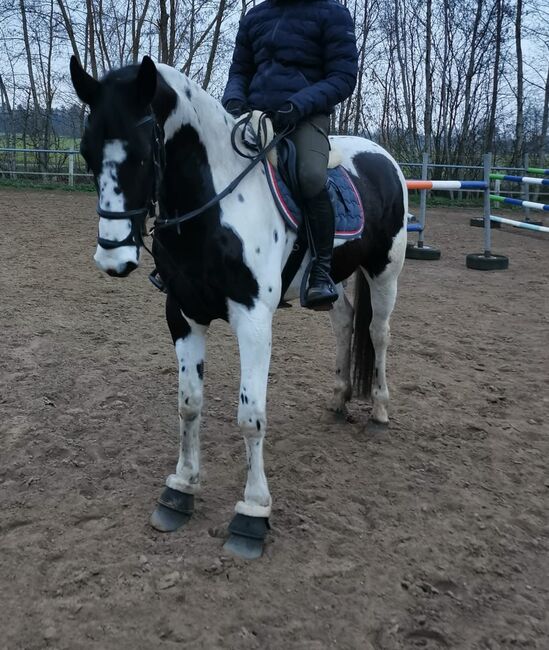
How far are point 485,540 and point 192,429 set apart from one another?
1.42m

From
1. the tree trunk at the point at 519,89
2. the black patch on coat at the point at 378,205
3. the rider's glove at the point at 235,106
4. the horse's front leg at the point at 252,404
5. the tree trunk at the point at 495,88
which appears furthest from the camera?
the tree trunk at the point at 495,88

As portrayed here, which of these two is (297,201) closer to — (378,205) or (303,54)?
(303,54)

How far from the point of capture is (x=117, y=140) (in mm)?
1964

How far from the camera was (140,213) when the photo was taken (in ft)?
6.69

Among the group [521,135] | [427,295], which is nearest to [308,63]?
[427,295]

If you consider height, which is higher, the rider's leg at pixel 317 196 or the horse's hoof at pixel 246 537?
the rider's leg at pixel 317 196

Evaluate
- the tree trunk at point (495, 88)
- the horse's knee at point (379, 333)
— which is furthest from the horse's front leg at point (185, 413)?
the tree trunk at point (495, 88)

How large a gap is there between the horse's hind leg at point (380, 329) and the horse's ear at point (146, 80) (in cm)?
205

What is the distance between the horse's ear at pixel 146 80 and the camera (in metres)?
1.92

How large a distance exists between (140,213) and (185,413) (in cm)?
110

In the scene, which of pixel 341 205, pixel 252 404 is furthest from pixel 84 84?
pixel 341 205

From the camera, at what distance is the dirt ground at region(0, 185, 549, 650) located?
6.82ft

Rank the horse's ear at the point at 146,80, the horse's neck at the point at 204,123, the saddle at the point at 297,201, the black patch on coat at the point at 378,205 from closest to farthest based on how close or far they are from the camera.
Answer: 1. the horse's ear at the point at 146,80
2. the horse's neck at the point at 204,123
3. the saddle at the point at 297,201
4. the black patch on coat at the point at 378,205

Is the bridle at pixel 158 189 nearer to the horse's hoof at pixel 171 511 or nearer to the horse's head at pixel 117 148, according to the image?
the horse's head at pixel 117 148
